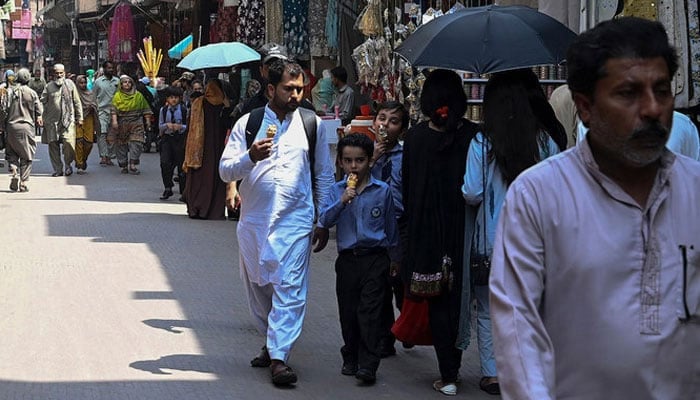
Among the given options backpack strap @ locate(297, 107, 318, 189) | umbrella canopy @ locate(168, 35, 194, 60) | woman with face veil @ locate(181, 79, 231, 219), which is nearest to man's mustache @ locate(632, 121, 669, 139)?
backpack strap @ locate(297, 107, 318, 189)

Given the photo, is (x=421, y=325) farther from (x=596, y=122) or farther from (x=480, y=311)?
(x=596, y=122)

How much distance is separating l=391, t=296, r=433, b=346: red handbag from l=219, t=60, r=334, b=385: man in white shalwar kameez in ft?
2.00

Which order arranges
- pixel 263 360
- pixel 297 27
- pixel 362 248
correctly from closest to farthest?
pixel 362 248
pixel 263 360
pixel 297 27

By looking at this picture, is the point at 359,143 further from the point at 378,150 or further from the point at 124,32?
the point at 124,32

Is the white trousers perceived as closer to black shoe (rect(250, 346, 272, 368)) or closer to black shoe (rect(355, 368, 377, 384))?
black shoe (rect(250, 346, 272, 368))

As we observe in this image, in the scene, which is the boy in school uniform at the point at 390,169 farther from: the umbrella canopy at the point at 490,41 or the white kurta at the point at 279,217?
the umbrella canopy at the point at 490,41

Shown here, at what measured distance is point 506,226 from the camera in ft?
9.48

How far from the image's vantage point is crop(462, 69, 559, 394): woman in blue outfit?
237 inches

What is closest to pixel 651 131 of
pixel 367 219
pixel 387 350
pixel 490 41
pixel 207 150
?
pixel 490 41

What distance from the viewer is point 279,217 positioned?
6910 mm

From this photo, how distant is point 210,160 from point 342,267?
864 cm

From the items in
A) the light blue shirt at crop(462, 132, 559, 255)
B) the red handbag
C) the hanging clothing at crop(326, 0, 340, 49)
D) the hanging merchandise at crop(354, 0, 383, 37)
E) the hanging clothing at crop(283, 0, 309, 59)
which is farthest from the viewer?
the hanging clothing at crop(283, 0, 309, 59)

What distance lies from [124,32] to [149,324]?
2761 centimetres

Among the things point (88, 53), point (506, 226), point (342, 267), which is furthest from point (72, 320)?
point (88, 53)
